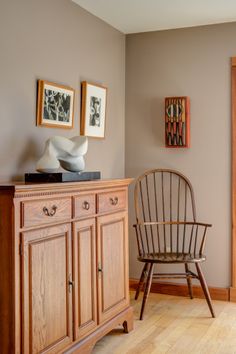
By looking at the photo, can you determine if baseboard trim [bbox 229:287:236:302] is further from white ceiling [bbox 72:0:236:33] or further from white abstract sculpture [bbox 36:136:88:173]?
white ceiling [bbox 72:0:236:33]

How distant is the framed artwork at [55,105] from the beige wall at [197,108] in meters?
1.07

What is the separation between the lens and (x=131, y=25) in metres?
4.25

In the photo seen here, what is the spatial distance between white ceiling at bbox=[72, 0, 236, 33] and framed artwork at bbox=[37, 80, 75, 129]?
747 millimetres

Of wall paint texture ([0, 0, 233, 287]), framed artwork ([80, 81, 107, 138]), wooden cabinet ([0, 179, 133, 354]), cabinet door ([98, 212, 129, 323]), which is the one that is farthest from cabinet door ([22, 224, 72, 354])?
framed artwork ([80, 81, 107, 138])

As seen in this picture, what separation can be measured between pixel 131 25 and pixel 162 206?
162 centimetres

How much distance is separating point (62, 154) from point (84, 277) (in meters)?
Answer: 0.75

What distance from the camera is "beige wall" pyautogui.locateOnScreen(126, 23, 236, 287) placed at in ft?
13.8

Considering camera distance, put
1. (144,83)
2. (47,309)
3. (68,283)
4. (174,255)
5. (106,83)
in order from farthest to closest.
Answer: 1. (144,83)
2. (106,83)
3. (174,255)
4. (68,283)
5. (47,309)

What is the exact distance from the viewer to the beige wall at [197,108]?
421 centimetres

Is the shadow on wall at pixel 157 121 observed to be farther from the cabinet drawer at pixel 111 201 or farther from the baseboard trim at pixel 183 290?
the baseboard trim at pixel 183 290

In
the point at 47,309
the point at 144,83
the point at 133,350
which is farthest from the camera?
the point at 144,83

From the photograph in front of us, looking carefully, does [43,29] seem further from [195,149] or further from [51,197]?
[195,149]

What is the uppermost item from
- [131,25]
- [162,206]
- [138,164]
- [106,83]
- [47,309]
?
[131,25]

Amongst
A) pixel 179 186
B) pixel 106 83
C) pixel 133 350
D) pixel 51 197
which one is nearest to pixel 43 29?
pixel 106 83
